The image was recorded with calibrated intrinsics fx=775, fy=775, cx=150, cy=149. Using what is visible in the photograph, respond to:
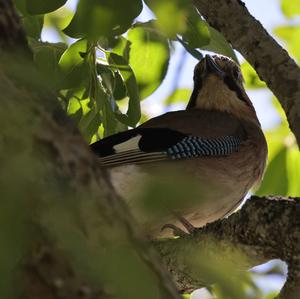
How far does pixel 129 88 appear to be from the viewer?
3.98 m

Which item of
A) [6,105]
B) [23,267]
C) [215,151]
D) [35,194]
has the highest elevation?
[6,105]

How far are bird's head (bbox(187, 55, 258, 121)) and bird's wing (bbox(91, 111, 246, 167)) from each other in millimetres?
736

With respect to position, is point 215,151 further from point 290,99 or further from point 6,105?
point 6,105

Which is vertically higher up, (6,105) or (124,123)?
(6,105)

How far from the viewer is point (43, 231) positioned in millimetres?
1400

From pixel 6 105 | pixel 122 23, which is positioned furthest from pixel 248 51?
pixel 6 105

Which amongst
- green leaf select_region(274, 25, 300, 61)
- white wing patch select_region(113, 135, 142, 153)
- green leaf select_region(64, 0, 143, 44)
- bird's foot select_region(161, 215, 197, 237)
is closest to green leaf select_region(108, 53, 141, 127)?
white wing patch select_region(113, 135, 142, 153)

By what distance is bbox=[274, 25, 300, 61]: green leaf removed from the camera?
4980 millimetres

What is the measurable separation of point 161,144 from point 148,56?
0.99 metres

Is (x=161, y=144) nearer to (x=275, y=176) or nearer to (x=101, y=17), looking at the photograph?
(x=275, y=176)

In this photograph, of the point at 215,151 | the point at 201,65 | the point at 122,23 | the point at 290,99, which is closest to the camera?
the point at 122,23

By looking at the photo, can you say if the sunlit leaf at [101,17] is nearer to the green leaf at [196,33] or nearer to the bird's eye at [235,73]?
the green leaf at [196,33]

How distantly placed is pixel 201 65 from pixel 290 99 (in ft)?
9.43

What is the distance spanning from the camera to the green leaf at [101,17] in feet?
5.88
